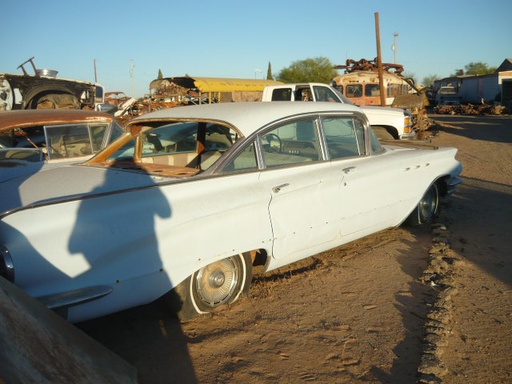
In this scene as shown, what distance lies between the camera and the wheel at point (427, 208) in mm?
5363

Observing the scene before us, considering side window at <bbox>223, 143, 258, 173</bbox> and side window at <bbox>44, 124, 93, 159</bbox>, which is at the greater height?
side window at <bbox>44, 124, 93, 159</bbox>

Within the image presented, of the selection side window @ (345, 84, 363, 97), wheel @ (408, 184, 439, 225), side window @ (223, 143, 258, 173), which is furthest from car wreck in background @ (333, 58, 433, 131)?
side window @ (223, 143, 258, 173)

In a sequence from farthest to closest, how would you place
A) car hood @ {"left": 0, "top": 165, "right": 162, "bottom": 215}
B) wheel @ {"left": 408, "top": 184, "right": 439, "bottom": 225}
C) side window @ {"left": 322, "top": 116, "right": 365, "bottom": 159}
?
wheel @ {"left": 408, "top": 184, "right": 439, "bottom": 225}, side window @ {"left": 322, "top": 116, "right": 365, "bottom": 159}, car hood @ {"left": 0, "top": 165, "right": 162, "bottom": 215}

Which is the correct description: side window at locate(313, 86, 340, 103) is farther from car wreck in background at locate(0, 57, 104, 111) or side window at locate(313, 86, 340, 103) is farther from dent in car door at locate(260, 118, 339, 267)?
dent in car door at locate(260, 118, 339, 267)

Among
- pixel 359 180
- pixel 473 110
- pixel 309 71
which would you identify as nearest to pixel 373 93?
pixel 359 180

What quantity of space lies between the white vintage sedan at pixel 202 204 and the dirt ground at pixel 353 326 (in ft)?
0.97

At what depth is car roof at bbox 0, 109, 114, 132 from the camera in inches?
217

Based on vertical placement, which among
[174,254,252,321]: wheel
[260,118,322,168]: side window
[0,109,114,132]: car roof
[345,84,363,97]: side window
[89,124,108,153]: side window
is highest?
[345,84,363,97]: side window

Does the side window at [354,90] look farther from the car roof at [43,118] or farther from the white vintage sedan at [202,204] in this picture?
the car roof at [43,118]

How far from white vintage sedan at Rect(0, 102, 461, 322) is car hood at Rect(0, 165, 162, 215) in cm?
1

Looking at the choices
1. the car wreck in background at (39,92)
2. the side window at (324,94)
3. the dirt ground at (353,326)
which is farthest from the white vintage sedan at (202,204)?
the car wreck in background at (39,92)

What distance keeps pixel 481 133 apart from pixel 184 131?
1680cm

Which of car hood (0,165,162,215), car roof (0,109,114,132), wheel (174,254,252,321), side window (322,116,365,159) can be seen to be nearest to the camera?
car hood (0,165,162,215)

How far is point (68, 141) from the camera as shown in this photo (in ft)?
18.8
